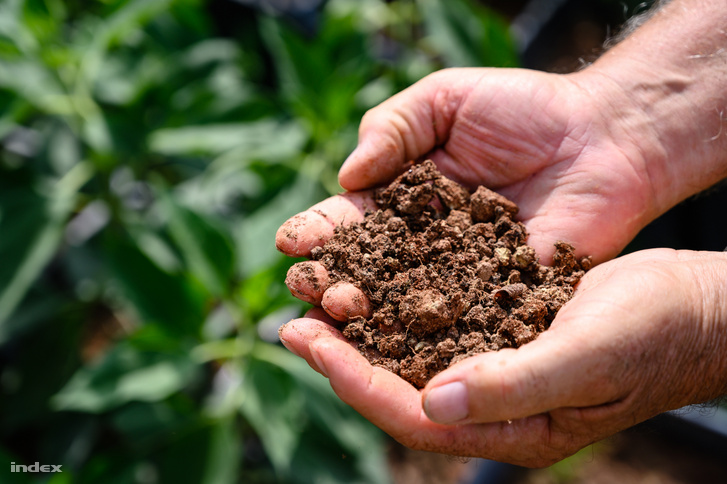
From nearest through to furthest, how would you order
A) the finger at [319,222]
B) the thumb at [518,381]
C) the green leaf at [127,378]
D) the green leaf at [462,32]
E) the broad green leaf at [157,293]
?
1. the thumb at [518,381]
2. the finger at [319,222]
3. the green leaf at [127,378]
4. the broad green leaf at [157,293]
5. the green leaf at [462,32]

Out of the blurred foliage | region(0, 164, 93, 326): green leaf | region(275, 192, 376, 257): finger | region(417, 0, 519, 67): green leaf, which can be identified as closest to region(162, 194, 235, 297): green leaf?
the blurred foliage

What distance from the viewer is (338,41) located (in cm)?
211

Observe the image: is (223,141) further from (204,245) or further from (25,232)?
(25,232)

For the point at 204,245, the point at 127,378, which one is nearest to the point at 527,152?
the point at 204,245

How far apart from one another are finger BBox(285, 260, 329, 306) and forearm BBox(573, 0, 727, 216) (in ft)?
2.83

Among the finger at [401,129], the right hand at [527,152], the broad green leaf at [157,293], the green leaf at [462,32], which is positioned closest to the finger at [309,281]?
the right hand at [527,152]

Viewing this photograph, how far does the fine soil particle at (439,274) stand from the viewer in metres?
1.03

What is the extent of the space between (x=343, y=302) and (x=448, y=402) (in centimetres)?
32

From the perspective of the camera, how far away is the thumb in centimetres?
82

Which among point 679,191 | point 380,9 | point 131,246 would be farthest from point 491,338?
point 380,9

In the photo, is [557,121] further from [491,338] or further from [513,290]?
[491,338]

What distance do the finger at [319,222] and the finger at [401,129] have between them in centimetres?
4

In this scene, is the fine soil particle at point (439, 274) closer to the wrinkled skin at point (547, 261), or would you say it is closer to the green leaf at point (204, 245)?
the wrinkled skin at point (547, 261)

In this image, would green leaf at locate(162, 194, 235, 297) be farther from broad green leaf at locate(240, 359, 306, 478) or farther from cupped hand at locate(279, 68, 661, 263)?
cupped hand at locate(279, 68, 661, 263)
